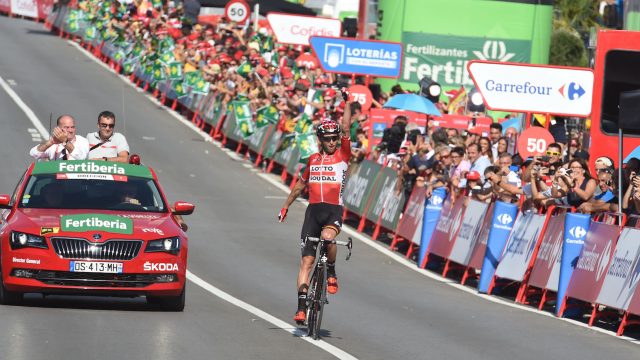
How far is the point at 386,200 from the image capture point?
25.8 m

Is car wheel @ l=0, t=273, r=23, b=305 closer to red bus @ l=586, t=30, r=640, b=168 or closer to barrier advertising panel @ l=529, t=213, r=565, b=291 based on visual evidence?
barrier advertising panel @ l=529, t=213, r=565, b=291

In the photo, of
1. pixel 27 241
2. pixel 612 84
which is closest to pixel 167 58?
pixel 612 84

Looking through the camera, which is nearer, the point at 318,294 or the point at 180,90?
the point at 318,294

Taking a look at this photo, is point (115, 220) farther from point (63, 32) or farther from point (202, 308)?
point (63, 32)

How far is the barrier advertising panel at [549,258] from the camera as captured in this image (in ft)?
60.3

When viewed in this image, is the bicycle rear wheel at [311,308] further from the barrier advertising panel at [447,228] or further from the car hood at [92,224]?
the barrier advertising panel at [447,228]

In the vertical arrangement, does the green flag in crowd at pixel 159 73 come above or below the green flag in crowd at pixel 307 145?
above

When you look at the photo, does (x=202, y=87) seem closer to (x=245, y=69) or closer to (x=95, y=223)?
(x=245, y=69)

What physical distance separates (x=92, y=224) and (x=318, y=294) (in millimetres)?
2438

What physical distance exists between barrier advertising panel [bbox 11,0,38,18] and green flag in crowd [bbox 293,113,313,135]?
1625 inches

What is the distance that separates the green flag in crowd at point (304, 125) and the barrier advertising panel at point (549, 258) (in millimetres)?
13056

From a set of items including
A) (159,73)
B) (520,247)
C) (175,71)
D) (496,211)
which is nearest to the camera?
(520,247)

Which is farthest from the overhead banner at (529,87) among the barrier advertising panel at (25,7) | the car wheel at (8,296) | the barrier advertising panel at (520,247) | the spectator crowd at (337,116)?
the barrier advertising panel at (25,7)

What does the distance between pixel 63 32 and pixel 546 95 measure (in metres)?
44.7
